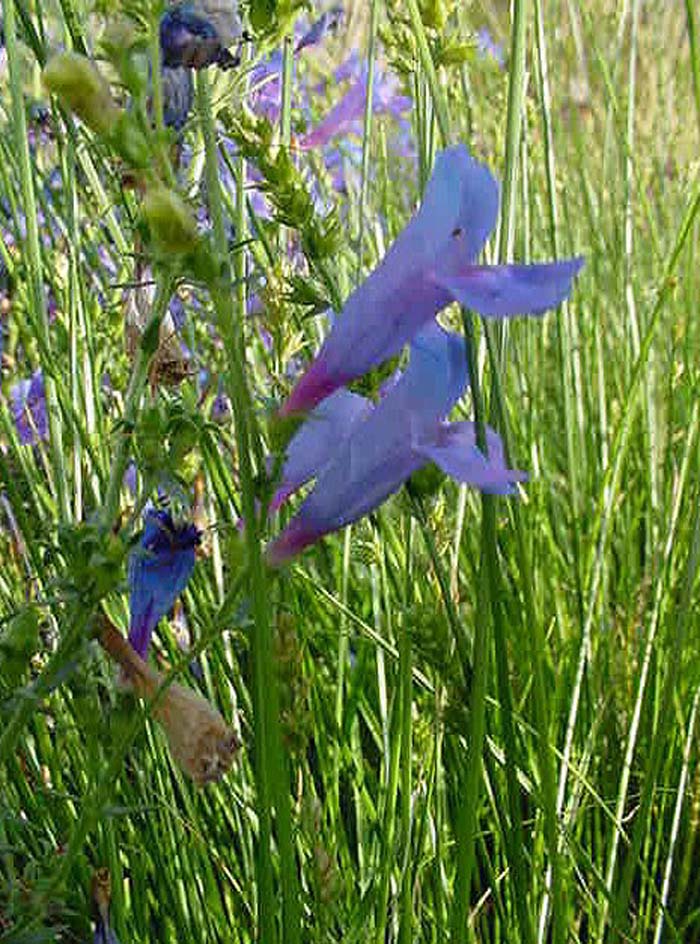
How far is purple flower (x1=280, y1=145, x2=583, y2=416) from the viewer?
57 cm

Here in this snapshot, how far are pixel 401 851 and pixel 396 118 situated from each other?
66.2 inches

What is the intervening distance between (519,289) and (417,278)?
61 millimetres

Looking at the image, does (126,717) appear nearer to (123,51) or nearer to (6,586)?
(123,51)

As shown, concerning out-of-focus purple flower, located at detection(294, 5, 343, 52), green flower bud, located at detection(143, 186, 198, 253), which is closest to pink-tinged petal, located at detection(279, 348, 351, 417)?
green flower bud, located at detection(143, 186, 198, 253)

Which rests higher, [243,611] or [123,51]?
[123,51]

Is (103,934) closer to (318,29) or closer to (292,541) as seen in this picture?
(292,541)

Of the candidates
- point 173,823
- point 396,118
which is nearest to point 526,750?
point 173,823

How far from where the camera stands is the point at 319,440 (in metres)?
0.65

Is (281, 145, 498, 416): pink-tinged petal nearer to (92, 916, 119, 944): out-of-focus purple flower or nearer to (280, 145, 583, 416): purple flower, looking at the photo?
(280, 145, 583, 416): purple flower

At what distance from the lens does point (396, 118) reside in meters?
2.51

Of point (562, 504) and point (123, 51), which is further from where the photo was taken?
point (562, 504)

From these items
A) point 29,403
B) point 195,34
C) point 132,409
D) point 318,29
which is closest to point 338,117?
point 318,29

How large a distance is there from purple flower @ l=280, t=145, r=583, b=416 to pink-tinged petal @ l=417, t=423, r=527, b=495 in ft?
0.14

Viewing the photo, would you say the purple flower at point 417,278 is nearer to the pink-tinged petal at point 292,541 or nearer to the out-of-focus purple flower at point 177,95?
the pink-tinged petal at point 292,541
